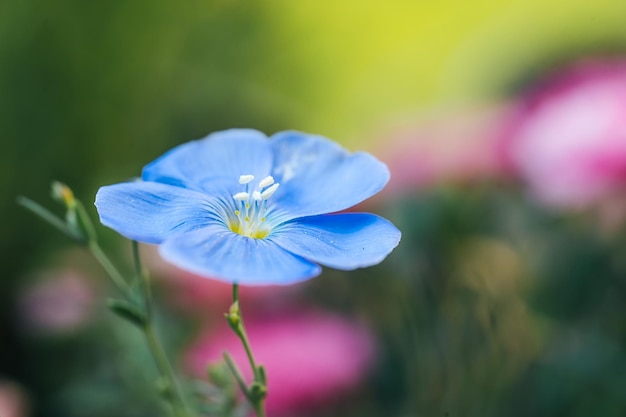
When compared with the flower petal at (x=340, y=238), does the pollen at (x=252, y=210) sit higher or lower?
higher

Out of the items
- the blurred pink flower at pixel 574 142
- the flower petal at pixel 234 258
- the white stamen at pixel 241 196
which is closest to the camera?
the flower petal at pixel 234 258

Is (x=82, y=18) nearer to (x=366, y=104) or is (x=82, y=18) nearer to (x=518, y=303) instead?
(x=366, y=104)

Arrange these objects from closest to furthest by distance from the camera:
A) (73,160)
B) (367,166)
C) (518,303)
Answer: (367,166)
(518,303)
(73,160)

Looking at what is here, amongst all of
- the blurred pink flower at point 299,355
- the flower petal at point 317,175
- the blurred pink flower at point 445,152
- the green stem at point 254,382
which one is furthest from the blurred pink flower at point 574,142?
the green stem at point 254,382

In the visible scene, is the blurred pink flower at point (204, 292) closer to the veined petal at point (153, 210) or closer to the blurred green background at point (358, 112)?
the blurred green background at point (358, 112)

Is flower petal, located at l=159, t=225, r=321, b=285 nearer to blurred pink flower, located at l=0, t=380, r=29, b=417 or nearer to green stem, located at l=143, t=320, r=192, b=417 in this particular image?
green stem, located at l=143, t=320, r=192, b=417

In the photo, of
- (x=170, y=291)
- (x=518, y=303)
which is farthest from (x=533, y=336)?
(x=170, y=291)
